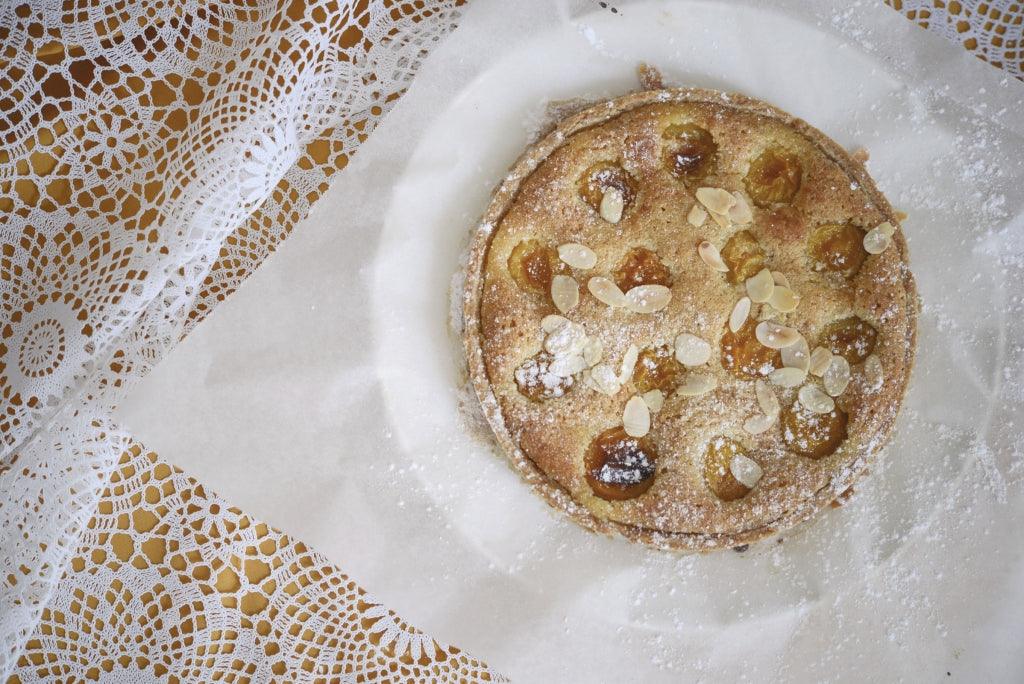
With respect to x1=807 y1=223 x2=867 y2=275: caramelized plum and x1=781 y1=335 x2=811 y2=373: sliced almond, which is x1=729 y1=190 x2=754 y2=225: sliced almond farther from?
x1=781 y1=335 x2=811 y2=373: sliced almond

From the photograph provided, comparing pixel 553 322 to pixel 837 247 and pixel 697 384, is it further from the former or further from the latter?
pixel 837 247

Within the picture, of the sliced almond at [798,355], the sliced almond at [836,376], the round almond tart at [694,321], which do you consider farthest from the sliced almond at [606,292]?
the sliced almond at [836,376]

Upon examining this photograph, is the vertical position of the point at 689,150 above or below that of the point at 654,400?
above

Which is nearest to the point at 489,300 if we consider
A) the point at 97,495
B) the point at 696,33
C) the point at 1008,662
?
the point at 696,33

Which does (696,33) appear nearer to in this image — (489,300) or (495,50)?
(495,50)

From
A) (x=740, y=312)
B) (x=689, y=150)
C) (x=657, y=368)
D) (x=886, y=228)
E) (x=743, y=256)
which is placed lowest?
(x=657, y=368)

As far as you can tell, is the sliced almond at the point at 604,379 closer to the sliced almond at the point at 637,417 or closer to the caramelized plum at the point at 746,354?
Answer: the sliced almond at the point at 637,417

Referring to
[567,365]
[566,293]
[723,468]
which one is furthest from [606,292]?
[723,468]

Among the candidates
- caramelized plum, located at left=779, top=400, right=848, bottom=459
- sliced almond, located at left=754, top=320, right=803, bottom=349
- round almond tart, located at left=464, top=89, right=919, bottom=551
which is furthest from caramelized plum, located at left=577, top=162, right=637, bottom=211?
caramelized plum, located at left=779, top=400, right=848, bottom=459
